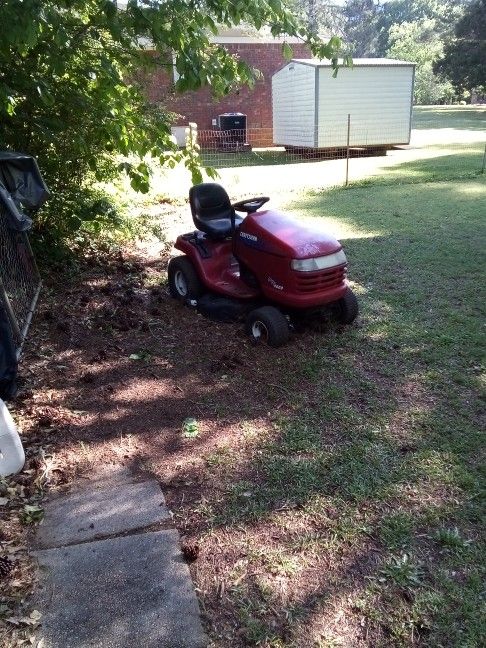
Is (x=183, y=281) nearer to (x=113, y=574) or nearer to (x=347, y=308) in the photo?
(x=347, y=308)

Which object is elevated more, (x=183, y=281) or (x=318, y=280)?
(x=318, y=280)

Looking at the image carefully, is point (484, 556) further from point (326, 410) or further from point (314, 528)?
point (326, 410)

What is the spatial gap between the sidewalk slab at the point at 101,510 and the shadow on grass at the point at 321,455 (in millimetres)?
124

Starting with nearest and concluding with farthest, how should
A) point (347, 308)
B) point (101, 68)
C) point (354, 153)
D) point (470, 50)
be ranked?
point (101, 68)
point (347, 308)
point (354, 153)
point (470, 50)

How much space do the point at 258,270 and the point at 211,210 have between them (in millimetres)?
856

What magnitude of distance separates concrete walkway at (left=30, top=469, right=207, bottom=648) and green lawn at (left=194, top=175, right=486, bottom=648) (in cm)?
21

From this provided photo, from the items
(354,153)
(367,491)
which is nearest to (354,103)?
(354,153)

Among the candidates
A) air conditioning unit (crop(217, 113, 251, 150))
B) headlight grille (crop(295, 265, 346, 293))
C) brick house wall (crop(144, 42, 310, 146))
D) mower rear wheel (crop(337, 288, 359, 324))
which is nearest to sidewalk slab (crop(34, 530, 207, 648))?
headlight grille (crop(295, 265, 346, 293))

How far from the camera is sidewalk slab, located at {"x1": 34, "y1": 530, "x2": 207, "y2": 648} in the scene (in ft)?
6.27

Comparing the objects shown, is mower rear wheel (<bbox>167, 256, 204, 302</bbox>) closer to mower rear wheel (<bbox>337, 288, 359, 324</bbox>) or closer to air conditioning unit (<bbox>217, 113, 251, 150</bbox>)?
mower rear wheel (<bbox>337, 288, 359, 324</bbox>)

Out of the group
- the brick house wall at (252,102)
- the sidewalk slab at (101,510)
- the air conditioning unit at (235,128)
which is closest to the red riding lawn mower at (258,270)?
the sidewalk slab at (101,510)

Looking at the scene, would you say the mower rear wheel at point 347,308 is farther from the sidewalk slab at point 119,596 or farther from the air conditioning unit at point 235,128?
the air conditioning unit at point 235,128

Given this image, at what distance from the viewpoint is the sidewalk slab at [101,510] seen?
2416 mm

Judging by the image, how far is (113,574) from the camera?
2.17 meters
